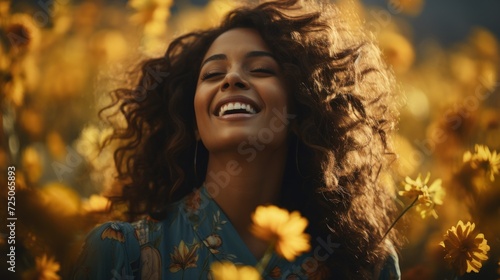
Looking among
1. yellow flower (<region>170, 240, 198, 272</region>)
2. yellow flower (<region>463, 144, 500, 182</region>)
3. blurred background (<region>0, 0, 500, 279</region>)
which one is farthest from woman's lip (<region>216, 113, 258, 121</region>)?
yellow flower (<region>463, 144, 500, 182</region>)

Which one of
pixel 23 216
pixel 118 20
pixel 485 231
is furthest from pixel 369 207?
pixel 118 20

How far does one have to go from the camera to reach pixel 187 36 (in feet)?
5.67

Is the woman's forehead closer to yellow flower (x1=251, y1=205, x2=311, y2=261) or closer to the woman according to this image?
the woman

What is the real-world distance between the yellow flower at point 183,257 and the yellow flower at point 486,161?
0.61m

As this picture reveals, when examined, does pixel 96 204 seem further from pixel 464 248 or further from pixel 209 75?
pixel 464 248

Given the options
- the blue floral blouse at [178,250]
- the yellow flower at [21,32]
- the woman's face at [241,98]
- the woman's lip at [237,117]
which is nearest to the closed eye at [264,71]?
the woman's face at [241,98]

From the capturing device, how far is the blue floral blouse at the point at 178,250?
1262mm

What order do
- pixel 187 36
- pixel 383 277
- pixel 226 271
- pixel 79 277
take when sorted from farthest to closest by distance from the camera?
1. pixel 187 36
2. pixel 383 277
3. pixel 79 277
4. pixel 226 271

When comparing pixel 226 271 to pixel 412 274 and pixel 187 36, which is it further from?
pixel 187 36

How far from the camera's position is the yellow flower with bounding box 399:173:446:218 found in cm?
130

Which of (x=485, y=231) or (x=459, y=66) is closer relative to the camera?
(x=485, y=231)

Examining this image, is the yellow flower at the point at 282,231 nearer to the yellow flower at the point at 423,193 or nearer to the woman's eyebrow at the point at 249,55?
the yellow flower at the point at 423,193

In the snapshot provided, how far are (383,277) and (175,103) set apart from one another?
0.63 metres

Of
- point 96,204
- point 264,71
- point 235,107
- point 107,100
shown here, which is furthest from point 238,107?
point 107,100
